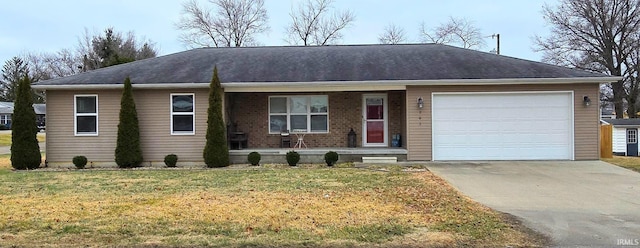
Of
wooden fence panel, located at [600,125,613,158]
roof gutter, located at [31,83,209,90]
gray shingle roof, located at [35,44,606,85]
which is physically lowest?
wooden fence panel, located at [600,125,613,158]

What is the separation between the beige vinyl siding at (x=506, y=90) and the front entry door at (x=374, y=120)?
7.10ft

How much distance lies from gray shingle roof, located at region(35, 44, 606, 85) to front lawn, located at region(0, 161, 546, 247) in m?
4.51

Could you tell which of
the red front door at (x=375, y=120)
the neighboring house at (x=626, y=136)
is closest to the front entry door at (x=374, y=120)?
the red front door at (x=375, y=120)

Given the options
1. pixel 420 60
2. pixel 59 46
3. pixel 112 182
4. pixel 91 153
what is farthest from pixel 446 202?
pixel 59 46

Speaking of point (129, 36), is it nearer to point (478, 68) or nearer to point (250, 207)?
point (478, 68)

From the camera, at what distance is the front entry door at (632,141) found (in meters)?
27.3

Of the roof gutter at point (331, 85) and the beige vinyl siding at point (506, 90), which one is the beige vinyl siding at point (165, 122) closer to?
the roof gutter at point (331, 85)

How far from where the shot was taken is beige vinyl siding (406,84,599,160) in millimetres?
13148

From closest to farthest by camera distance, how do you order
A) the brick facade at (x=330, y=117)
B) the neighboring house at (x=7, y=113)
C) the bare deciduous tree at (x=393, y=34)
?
the brick facade at (x=330, y=117), the bare deciduous tree at (x=393, y=34), the neighboring house at (x=7, y=113)

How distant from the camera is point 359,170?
11836 mm

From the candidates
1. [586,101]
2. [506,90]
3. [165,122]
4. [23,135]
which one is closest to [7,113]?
[23,135]

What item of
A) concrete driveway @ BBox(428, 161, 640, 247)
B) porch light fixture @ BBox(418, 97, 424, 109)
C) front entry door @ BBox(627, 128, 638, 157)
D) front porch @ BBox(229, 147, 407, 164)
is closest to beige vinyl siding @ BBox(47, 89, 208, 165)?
front porch @ BBox(229, 147, 407, 164)

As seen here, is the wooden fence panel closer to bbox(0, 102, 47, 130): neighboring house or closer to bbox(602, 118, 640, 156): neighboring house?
bbox(602, 118, 640, 156): neighboring house


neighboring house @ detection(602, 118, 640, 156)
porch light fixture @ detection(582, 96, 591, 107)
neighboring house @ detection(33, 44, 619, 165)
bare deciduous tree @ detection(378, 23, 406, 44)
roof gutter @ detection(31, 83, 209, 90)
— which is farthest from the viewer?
bare deciduous tree @ detection(378, 23, 406, 44)
